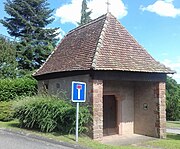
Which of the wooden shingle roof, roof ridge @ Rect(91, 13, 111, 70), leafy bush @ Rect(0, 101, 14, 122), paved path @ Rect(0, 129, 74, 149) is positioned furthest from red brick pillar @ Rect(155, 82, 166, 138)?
leafy bush @ Rect(0, 101, 14, 122)

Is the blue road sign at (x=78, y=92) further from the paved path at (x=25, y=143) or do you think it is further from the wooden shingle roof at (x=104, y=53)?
the paved path at (x=25, y=143)

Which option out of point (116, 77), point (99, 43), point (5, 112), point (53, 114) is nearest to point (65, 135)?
point (53, 114)

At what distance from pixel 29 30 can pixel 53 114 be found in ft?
77.4

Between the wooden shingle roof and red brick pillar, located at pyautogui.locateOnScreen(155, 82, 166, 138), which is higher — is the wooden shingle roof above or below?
above

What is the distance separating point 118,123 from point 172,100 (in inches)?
687

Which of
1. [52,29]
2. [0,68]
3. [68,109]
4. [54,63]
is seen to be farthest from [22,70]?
[68,109]

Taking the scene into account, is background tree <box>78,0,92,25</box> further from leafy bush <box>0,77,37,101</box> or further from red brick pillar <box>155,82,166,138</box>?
red brick pillar <box>155,82,166,138</box>

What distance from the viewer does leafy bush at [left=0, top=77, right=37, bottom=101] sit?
21859 millimetres

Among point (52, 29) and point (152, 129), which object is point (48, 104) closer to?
point (152, 129)

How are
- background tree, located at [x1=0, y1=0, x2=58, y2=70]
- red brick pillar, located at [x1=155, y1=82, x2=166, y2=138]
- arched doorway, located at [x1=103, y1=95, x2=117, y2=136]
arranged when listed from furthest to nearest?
background tree, located at [x1=0, y1=0, x2=58, y2=70]
arched doorway, located at [x1=103, y1=95, x2=117, y2=136]
red brick pillar, located at [x1=155, y1=82, x2=166, y2=138]

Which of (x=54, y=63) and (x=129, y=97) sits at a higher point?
(x=54, y=63)

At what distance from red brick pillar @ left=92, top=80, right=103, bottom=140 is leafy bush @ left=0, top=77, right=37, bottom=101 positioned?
1094cm

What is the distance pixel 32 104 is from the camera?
14.3 metres

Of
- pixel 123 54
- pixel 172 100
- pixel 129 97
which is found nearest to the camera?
pixel 123 54
